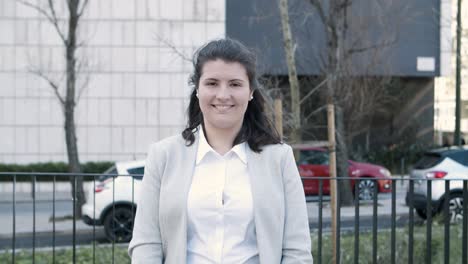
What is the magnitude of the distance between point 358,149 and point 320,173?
11.0 m

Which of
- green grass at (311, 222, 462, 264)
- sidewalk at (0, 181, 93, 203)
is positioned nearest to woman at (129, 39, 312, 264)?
green grass at (311, 222, 462, 264)

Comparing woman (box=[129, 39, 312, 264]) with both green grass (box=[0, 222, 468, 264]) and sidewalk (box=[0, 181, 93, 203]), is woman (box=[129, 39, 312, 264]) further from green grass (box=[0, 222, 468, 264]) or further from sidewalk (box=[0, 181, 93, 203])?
sidewalk (box=[0, 181, 93, 203])

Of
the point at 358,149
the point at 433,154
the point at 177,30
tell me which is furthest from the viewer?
the point at 358,149

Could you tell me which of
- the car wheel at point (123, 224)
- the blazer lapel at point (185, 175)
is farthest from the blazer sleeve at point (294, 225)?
the car wheel at point (123, 224)

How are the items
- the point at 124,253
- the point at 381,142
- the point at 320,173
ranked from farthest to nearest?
the point at 381,142, the point at 320,173, the point at 124,253

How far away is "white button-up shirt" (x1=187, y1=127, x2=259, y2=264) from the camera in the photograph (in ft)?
8.86

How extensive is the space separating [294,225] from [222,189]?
32cm

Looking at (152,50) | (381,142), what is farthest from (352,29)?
(381,142)

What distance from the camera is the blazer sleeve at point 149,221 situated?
279cm

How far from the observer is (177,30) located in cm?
2458

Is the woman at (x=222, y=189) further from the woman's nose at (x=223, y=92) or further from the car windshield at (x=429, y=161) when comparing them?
the car windshield at (x=429, y=161)

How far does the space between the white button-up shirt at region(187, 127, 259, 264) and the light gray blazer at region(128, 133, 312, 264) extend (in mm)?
38

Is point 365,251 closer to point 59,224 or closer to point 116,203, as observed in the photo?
point 116,203

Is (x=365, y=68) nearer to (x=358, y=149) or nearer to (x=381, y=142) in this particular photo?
(x=358, y=149)
